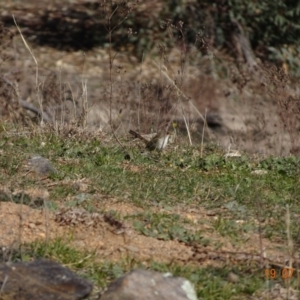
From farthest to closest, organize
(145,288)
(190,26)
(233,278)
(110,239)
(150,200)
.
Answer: (190,26), (150,200), (110,239), (233,278), (145,288)

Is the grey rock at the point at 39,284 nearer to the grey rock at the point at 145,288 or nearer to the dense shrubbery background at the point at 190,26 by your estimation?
the grey rock at the point at 145,288

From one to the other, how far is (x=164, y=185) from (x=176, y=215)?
69 centimetres

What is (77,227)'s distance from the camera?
17.2 feet

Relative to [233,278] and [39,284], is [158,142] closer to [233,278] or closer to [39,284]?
[233,278]

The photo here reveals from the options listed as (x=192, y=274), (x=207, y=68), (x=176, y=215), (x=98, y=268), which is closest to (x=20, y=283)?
(x=98, y=268)
